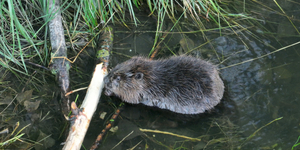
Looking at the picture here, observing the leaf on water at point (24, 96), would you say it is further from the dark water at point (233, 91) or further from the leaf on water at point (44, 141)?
the leaf on water at point (44, 141)

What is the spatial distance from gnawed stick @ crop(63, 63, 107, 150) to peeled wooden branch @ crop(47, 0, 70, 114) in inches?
16.6

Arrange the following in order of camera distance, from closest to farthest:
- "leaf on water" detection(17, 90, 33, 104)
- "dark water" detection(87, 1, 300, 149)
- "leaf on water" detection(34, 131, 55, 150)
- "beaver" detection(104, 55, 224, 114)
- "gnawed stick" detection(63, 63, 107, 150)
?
"gnawed stick" detection(63, 63, 107, 150) → "leaf on water" detection(34, 131, 55, 150) → "dark water" detection(87, 1, 300, 149) → "beaver" detection(104, 55, 224, 114) → "leaf on water" detection(17, 90, 33, 104)

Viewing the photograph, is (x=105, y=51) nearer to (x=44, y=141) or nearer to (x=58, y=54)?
(x=58, y=54)

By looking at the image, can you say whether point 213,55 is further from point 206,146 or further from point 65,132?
point 65,132

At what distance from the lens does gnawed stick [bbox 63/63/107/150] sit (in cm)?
246

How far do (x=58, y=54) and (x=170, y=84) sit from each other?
1.45 meters

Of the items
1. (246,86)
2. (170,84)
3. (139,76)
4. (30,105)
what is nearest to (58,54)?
(30,105)

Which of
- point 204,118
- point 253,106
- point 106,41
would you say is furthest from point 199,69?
point 106,41

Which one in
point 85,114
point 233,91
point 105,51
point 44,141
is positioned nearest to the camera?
point 85,114

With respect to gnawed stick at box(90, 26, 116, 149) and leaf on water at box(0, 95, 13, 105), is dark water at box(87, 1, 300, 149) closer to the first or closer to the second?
gnawed stick at box(90, 26, 116, 149)

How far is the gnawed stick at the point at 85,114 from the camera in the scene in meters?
2.46

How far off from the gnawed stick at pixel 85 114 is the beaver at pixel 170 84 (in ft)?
0.37

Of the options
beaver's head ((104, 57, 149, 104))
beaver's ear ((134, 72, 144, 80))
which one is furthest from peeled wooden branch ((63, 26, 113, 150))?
beaver's ear ((134, 72, 144, 80))

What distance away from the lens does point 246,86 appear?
3453 millimetres
